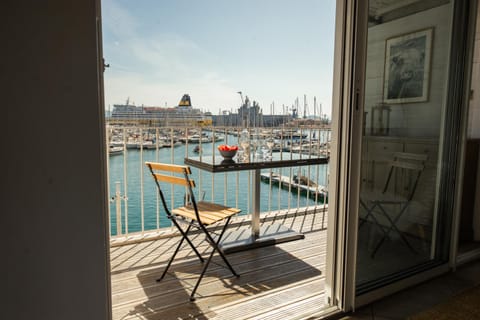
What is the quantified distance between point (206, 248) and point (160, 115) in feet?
4.74

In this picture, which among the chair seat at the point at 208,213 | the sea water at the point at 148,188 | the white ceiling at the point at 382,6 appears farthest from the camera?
the sea water at the point at 148,188

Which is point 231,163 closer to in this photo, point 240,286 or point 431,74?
point 240,286

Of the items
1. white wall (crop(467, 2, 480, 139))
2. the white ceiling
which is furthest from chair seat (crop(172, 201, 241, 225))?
white wall (crop(467, 2, 480, 139))

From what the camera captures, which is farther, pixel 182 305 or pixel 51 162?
pixel 182 305

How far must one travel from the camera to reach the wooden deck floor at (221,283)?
2012 millimetres

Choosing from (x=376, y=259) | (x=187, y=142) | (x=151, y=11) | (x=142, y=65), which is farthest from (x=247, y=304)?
(x=151, y=11)

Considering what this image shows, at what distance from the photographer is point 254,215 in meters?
3.20

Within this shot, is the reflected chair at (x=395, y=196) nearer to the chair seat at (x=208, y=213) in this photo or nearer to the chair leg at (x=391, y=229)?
the chair leg at (x=391, y=229)

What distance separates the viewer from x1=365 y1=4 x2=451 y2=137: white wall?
A: 1.95 meters

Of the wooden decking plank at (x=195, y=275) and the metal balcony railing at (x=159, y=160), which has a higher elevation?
the metal balcony railing at (x=159, y=160)

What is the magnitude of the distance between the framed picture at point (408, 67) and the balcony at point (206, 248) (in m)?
1.44

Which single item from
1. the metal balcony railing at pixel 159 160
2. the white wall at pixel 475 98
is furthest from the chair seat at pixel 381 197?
the white wall at pixel 475 98

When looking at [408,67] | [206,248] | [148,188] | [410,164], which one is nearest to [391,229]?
[410,164]

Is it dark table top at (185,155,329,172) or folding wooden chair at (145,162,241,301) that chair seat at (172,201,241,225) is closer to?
folding wooden chair at (145,162,241,301)
